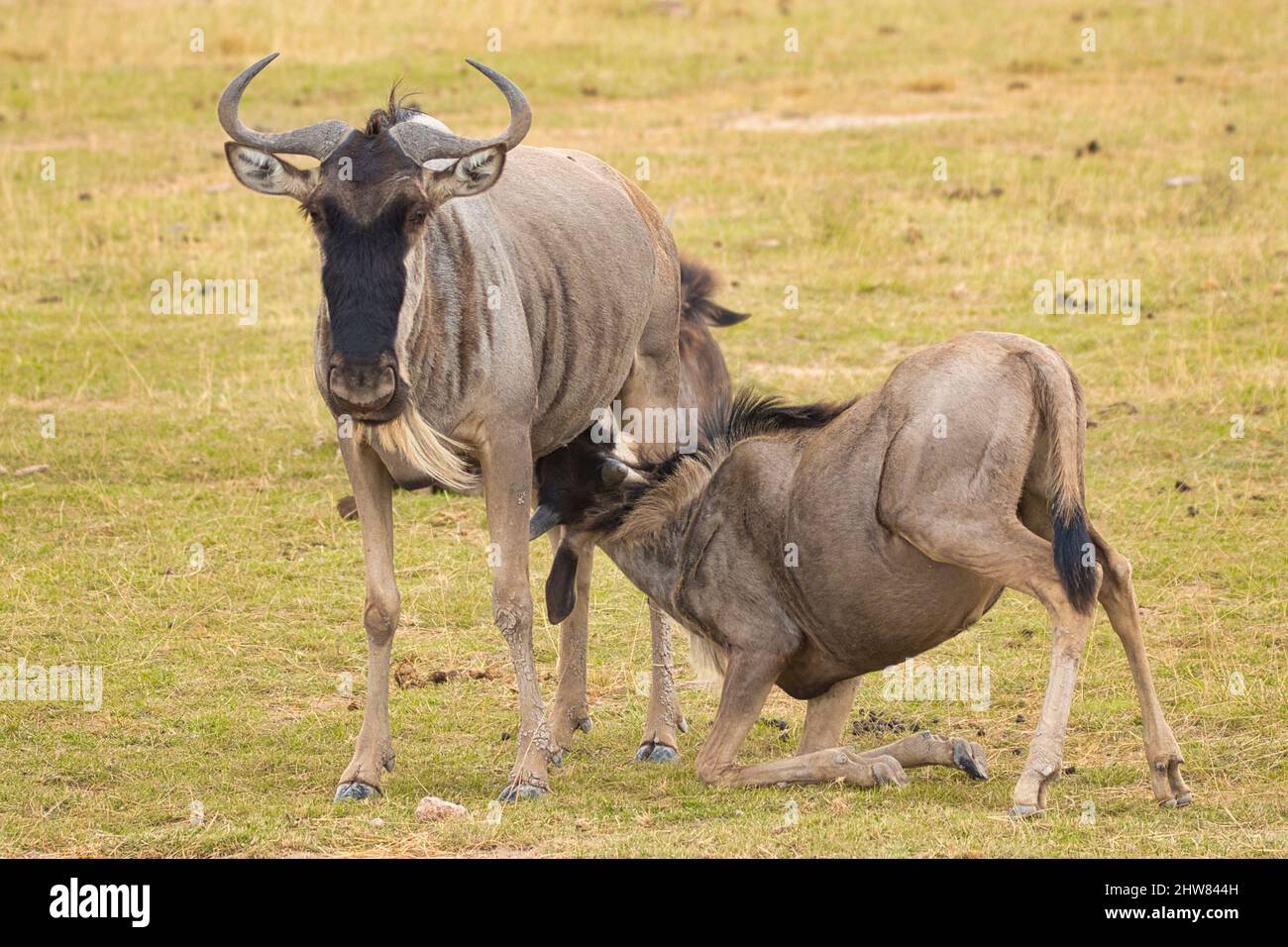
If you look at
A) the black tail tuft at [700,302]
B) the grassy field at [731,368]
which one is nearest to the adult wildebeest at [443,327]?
the grassy field at [731,368]

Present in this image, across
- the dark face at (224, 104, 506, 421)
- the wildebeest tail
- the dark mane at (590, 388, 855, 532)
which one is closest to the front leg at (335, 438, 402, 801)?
the dark face at (224, 104, 506, 421)

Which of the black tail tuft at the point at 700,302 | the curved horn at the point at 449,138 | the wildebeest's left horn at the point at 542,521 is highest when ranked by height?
the curved horn at the point at 449,138

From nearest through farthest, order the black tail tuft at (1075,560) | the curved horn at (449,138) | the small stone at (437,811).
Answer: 1. the black tail tuft at (1075,560)
2. the small stone at (437,811)
3. the curved horn at (449,138)

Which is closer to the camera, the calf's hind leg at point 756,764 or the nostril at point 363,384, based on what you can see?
the nostril at point 363,384

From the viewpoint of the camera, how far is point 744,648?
728 centimetres

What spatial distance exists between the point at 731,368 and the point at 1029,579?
761 cm

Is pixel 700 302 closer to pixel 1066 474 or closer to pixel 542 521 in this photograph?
pixel 542 521

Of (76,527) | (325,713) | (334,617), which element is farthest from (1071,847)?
(76,527)

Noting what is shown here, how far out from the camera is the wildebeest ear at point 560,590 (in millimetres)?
7512

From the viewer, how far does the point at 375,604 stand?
723 centimetres

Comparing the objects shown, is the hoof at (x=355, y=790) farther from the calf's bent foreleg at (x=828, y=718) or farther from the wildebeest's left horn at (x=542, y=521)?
the calf's bent foreleg at (x=828, y=718)

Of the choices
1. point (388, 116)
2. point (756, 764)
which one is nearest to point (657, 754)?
point (756, 764)

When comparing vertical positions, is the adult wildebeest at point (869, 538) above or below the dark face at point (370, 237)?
below

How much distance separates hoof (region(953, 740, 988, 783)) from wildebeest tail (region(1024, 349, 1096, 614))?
0.91 meters
